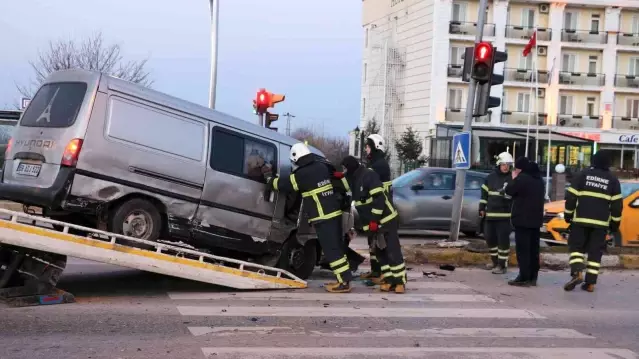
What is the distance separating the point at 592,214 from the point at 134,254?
583cm

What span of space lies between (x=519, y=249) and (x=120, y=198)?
5442 mm

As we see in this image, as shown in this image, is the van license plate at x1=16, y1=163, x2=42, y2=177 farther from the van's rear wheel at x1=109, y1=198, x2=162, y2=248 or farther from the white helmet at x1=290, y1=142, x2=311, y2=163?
the white helmet at x1=290, y1=142, x2=311, y2=163

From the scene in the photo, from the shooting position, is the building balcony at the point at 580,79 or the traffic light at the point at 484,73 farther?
the building balcony at the point at 580,79

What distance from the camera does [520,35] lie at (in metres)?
46.6

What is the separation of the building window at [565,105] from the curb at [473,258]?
38207 mm

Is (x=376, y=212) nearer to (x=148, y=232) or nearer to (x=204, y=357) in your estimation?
(x=148, y=232)

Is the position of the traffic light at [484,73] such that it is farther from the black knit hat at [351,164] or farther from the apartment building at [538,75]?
the apartment building at [538,75]

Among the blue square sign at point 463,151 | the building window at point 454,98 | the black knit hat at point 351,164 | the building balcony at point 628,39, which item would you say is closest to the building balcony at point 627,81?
the building balcony at point 628,39

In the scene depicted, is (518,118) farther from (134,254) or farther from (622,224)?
(134,254)

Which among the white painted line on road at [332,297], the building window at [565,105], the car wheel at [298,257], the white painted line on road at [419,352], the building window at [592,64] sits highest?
the building window at [592,64]

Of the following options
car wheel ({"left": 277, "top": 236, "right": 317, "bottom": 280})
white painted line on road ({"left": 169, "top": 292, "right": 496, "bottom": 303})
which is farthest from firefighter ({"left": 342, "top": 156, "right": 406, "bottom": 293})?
car wheel ({"left": 277, "top": 236, "right": 317, "bottom": 280})

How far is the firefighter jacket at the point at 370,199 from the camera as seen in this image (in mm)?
8461

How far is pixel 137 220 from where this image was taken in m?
7.41

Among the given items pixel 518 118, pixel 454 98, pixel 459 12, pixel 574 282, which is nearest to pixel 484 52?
pixel 574 282
